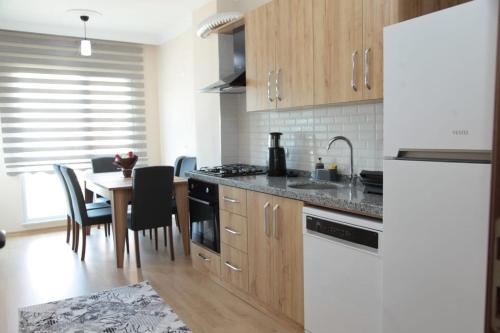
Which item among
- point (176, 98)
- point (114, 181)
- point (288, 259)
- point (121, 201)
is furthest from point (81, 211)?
point (288, 259)

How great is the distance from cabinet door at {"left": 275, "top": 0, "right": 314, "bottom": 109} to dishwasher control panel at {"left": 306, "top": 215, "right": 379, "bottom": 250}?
0.81m

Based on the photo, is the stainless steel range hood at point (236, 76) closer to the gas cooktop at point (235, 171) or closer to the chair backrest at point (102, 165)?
the gas cooktop at point (235, 171)

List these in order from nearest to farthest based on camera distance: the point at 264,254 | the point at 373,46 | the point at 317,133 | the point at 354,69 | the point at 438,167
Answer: the point at 438,167 < the point at 373,46 < the point at 354,69 < the point at 264,254 < the point at 317,133

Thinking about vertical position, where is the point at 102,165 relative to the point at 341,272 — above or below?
above

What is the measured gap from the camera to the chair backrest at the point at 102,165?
5098 mm

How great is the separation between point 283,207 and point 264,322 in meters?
0.79

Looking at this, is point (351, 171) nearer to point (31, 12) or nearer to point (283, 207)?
point (283, 207)

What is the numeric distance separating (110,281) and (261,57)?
7.26ft

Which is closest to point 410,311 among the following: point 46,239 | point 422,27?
point 422,27

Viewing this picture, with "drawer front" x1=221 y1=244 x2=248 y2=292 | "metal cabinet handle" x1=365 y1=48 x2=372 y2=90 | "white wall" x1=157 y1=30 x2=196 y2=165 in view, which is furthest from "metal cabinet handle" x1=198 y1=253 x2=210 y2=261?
"metal cabinet handle" x1=365 y1=48 x2=372 y2=90

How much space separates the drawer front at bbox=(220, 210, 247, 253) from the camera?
2.77 m

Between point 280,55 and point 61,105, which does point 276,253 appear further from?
point 61,105

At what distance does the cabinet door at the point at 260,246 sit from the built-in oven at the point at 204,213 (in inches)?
19.2

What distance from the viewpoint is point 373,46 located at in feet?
6.72
